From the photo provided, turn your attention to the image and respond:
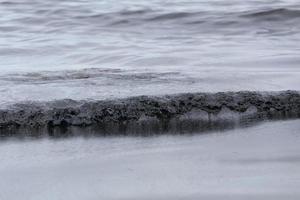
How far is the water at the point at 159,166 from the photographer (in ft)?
10.5

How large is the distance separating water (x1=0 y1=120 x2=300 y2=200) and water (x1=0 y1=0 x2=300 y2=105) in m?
1.14

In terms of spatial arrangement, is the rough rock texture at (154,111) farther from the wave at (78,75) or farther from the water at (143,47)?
the wave at (78,75)

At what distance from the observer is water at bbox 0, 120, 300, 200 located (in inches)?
126

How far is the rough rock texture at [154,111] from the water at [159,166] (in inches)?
10.6

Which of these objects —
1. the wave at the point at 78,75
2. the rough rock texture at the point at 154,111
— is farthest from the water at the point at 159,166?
the wave at the point at 78,75

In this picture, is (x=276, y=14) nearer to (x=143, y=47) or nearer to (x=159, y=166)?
(x=143, y=47)

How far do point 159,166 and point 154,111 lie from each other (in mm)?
1064

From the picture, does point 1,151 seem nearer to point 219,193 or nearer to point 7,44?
point 219,193

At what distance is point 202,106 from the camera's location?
4734 mm

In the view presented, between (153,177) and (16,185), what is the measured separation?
70 centimetres

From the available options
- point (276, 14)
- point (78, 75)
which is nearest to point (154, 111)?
point (78, 75)

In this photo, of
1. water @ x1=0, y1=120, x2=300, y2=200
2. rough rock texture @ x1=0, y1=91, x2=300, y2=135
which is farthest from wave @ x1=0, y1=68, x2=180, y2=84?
water @ x1=0, y1=120, x2=300, y2=200

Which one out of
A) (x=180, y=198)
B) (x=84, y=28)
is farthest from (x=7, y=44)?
(x=180, y=198)

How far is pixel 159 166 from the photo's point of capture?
142 inches
